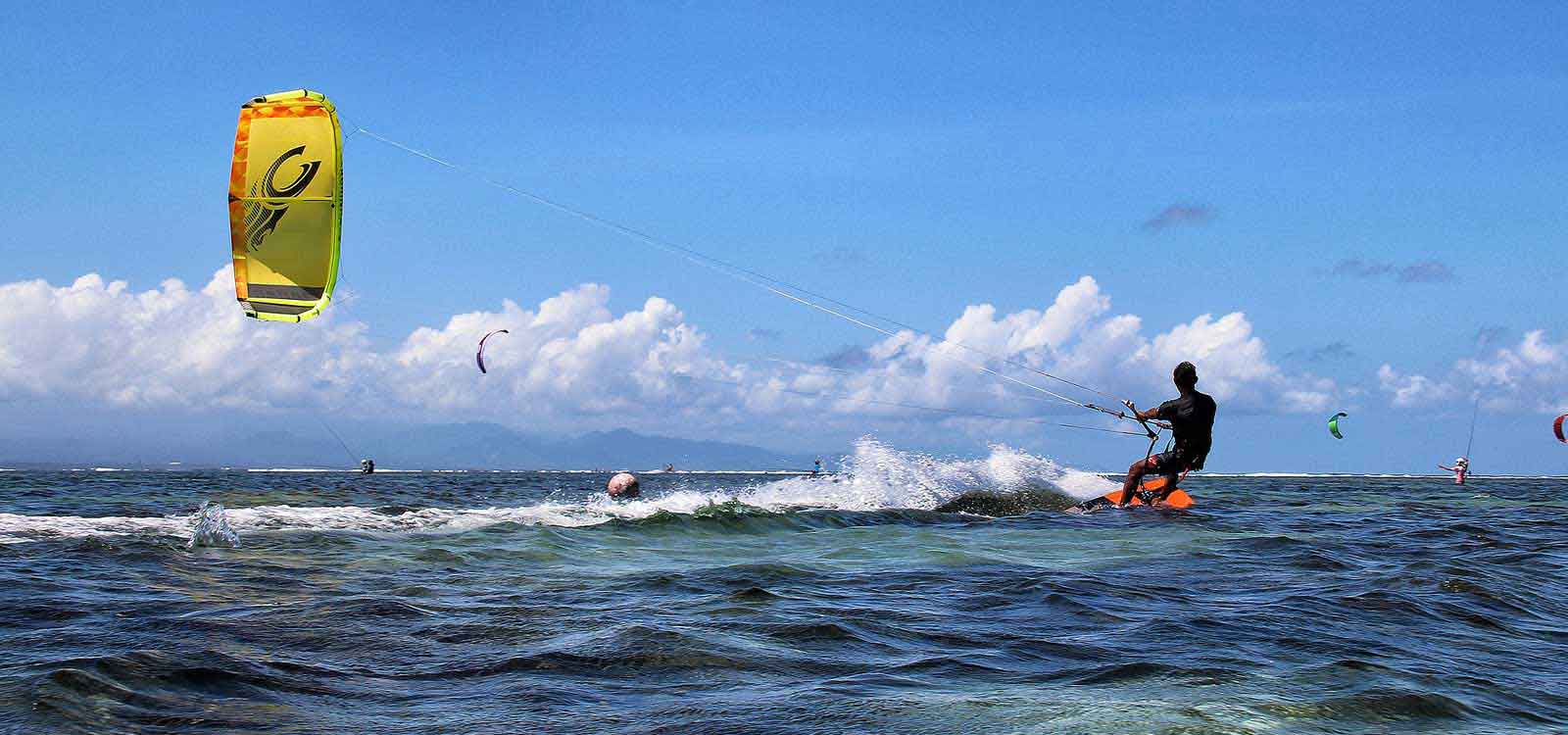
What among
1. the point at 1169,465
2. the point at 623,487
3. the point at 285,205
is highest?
the point at 285,205

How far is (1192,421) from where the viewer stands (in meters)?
18.5

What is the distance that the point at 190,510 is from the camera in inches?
875

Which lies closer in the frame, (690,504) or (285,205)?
(285,205)

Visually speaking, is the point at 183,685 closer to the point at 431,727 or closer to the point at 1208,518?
the point at 431,727

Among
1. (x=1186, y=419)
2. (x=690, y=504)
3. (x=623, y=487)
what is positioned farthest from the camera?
(x=623, y=487)

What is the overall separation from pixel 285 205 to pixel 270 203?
10.1 inches

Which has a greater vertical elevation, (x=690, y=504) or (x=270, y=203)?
(x=270, y=203)

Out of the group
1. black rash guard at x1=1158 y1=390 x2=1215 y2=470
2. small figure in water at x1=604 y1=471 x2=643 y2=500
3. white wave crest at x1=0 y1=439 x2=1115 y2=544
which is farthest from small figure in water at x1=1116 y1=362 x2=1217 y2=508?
small figure in water at x1=604 y1=471 x2=643 y2=500

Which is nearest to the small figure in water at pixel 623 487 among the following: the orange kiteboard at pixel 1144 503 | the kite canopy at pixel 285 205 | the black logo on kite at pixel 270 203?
the kite canopy at pixel 285 205

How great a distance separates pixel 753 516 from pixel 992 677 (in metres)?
12.8

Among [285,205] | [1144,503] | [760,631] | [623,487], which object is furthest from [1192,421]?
[285,205]

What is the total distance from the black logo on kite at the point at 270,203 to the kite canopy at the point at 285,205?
0.02m

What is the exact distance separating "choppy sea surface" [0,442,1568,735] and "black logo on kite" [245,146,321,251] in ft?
16.5

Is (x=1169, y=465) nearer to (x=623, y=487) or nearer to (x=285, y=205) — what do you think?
(x=623, y=487)
